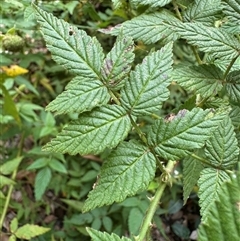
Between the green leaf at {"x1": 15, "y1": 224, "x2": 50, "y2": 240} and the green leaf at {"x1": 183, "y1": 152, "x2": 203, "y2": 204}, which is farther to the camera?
the green leaf at {"x1": 15, "y1": 224, "x2": 50, "y2": 240}

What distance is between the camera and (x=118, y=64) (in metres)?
0.84

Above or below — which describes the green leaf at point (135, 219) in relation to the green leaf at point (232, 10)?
below

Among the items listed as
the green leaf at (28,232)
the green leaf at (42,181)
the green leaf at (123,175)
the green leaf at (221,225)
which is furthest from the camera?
the green leaf at (42,181)

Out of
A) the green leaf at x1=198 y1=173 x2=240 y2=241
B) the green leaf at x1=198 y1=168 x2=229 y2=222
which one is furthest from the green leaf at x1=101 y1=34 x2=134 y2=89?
the green leaf at x1=198 y1=173 x2=240 y2=241

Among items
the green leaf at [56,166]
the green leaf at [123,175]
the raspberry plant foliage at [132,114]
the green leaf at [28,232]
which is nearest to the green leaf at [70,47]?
the raspberry plant foliage at [132,114]

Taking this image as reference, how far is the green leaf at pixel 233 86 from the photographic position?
877 mm

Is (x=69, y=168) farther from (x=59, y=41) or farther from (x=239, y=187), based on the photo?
(x=239, y=187)

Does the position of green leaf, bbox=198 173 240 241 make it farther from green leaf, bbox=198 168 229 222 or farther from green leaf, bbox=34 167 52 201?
green leaf, bbox=34 167 52 201

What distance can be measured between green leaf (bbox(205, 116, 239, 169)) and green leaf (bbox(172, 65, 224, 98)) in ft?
0.27

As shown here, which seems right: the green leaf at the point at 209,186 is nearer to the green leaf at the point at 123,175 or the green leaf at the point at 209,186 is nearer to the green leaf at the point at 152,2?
the green leaf at the point at 123,175

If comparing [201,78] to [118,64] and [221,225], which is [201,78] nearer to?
[118,64]

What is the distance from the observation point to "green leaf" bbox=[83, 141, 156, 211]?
2.51 ft

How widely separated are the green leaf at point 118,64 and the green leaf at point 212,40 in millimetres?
94

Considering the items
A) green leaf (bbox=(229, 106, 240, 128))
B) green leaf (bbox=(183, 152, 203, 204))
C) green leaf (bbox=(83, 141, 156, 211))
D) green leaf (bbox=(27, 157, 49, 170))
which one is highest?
green leaf (bbox=(229, 106, 240, 128))
